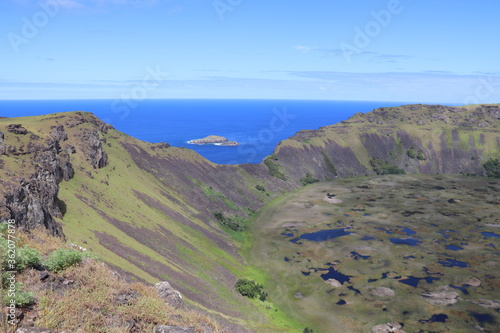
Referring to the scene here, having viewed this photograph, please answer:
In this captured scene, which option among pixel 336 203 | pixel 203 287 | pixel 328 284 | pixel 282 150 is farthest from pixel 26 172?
pixel 282 150

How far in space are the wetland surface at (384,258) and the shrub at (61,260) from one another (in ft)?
148

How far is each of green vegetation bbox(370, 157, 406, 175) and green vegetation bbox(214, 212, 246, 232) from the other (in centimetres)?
10378

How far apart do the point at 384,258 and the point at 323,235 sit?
19.1 m

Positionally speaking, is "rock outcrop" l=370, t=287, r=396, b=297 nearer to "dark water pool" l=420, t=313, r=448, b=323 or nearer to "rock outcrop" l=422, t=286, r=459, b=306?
"rock outcrop" l=422, t=286, r=459, b=306

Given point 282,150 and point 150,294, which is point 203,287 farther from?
point 282,150

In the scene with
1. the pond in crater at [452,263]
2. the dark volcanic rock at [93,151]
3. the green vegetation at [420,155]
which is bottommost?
the pond in crater at [452,263]

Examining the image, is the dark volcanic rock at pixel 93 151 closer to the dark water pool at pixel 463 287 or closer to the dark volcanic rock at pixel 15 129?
the dark volcanic rock at pixel 15 129

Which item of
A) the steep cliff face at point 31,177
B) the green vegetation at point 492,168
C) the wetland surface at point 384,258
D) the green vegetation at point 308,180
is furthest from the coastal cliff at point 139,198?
the green vegetation at point 492,168

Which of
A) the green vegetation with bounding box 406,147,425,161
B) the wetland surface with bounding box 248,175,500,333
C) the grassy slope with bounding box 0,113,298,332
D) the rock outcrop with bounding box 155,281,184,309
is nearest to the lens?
the rock outcrop with bounding box 155,281,184,309

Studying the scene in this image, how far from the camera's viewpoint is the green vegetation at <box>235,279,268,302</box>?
6047 centimetres

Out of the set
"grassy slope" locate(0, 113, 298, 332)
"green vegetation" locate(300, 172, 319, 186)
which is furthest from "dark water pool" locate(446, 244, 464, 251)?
"green vegetation" locate(300, 172, 319, 186)

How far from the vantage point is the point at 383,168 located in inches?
7028

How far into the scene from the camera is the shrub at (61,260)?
16.3 meters

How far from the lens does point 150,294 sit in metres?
17.8
